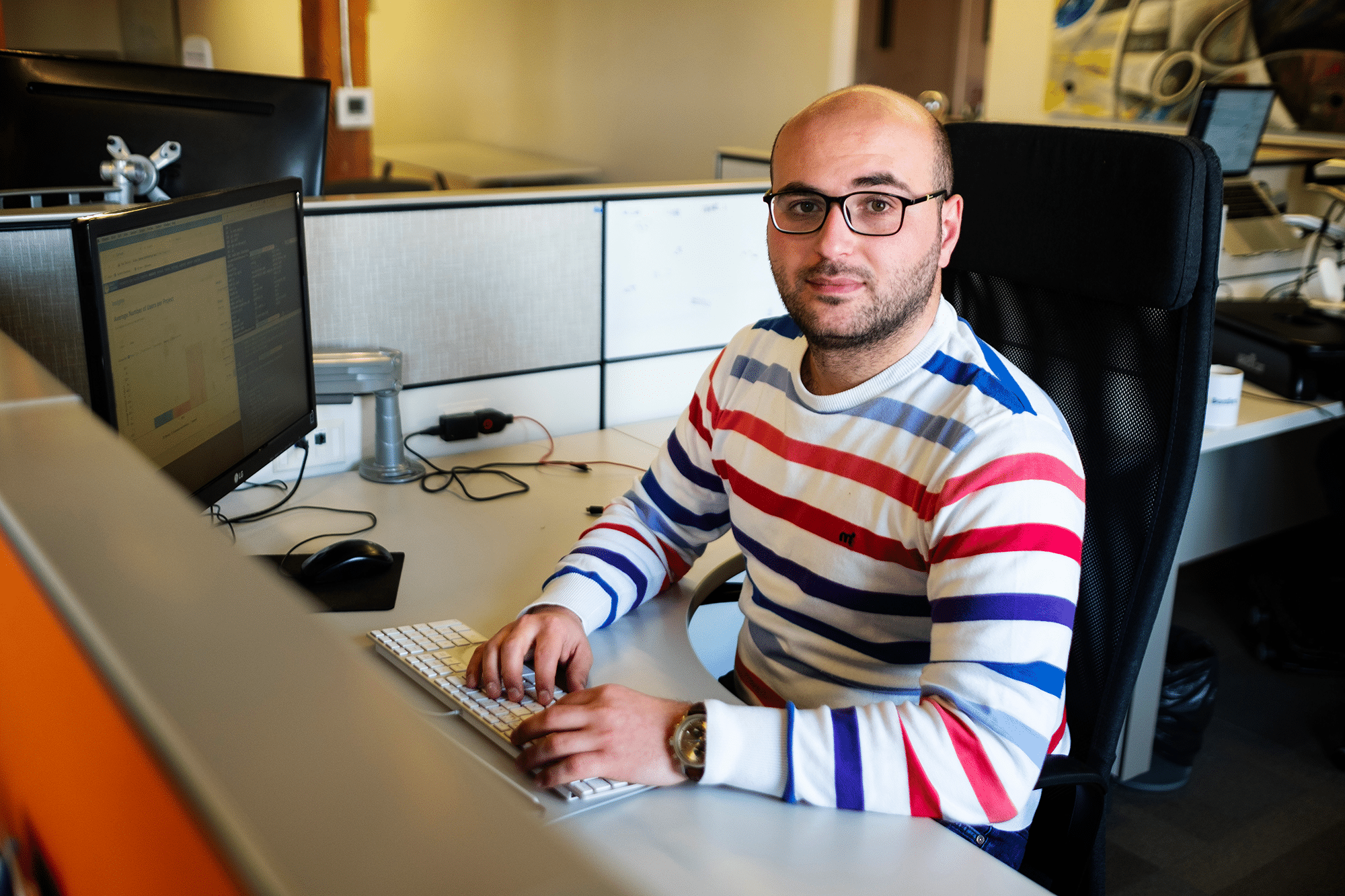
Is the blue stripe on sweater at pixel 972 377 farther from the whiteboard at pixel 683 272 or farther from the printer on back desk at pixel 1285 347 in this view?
the printer on back desk at pixel 1285 347

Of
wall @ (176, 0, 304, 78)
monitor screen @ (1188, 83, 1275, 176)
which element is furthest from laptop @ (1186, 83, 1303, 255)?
wall @ (176, 0, 304, 78)

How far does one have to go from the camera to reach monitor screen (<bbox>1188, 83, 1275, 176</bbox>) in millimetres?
2527

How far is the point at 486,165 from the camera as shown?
16.8 feet

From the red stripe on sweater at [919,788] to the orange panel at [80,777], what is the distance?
1.95 ft

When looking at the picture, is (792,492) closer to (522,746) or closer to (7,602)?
(522,746)

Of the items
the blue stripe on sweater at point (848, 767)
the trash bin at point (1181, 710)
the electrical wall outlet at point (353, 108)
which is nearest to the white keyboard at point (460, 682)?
the blue stripe on sweater at point (848, 767)

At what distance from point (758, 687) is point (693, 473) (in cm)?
26

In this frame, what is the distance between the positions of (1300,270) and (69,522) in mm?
3128

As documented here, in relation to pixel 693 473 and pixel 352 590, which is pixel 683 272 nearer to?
pixel 693 473

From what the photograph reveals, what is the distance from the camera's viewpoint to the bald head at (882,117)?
3.53ft

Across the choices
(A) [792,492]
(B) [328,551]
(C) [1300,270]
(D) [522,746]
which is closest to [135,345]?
(B) [328,551]

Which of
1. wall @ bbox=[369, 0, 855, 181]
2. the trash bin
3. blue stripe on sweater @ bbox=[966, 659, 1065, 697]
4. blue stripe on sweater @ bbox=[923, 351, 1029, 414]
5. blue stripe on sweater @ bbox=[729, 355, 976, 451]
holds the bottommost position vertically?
the trash bin

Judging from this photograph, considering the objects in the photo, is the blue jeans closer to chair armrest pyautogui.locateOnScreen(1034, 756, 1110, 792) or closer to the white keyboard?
chair armrest pyautogui.locateOnScreen(1034, 756, 1110, 792)

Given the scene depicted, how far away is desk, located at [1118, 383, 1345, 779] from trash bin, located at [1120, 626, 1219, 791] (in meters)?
0.03
